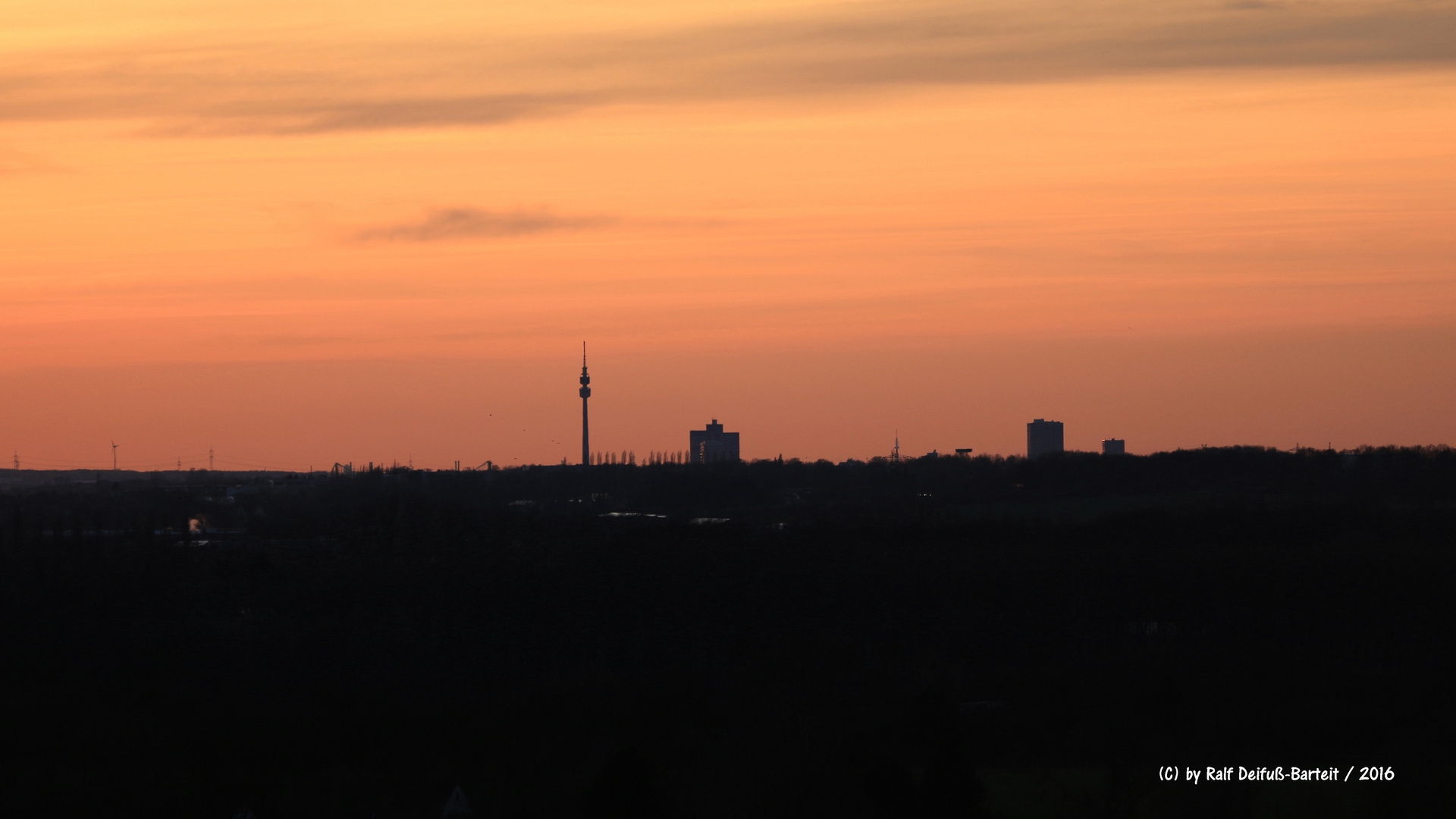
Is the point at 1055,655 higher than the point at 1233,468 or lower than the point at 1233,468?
lower

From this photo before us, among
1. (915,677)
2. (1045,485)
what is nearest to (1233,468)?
(1045,485)

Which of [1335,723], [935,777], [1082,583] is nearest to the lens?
[935,777]

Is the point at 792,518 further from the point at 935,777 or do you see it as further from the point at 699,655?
the point at 935,777

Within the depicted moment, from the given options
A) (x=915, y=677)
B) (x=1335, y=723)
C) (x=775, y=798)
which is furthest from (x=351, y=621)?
(x=775, y=798)

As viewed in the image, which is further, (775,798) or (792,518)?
(792,518)

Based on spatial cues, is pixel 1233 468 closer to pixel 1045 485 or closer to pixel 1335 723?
pixel 1045 485

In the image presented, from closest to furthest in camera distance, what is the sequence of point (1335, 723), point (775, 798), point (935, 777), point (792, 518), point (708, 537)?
point (935, 777) < point (775, 798) < point (1335, 723) < point (708, 537) < point (792, 518)
